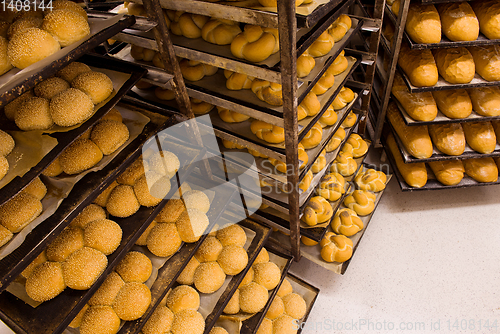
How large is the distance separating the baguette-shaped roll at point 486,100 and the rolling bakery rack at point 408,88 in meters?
0.04

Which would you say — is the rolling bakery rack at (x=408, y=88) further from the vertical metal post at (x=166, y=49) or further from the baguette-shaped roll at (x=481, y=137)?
the vertical metal post at (x=166, y=49)

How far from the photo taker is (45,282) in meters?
1.14

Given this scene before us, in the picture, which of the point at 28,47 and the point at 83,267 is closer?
the point at 28,47

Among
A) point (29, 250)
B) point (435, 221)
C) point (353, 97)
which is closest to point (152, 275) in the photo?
point (29, 250)

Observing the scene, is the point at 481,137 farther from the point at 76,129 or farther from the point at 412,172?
the point at 76,129

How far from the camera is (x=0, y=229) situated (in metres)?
1.02

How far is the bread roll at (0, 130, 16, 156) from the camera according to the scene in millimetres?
1028

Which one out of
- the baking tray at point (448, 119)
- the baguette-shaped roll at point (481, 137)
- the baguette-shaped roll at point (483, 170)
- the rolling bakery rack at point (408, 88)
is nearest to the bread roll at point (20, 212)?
the rolling bakery rack at point (408, 88)

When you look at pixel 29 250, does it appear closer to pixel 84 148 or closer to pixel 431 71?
pixel 84 148

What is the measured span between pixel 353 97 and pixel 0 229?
2.15 m

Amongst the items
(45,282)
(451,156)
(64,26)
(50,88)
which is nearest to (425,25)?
(451,156)

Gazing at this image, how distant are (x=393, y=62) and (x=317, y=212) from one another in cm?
124

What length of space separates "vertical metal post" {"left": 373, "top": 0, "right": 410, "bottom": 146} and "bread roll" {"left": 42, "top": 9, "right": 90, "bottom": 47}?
1.89 meters

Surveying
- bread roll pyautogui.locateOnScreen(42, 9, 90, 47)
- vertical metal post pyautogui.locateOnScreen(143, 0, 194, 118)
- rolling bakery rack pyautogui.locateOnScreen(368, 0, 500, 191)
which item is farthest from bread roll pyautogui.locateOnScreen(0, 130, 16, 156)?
rolling bakery rack pyautogui.locateOnScreen(368, 0, 500, 191)
